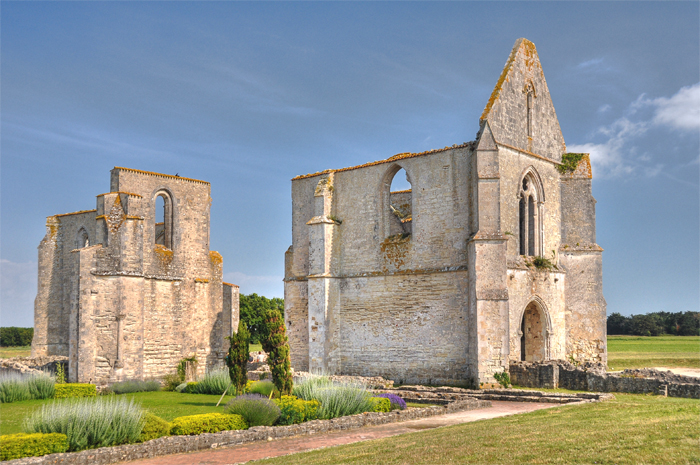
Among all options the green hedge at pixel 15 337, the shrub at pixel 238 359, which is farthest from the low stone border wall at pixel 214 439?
the green hedge at pixel 15 337

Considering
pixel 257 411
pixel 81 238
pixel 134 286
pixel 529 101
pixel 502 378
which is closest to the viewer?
pixel 257 411

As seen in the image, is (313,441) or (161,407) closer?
(313,441)

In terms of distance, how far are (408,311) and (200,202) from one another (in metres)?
11.6

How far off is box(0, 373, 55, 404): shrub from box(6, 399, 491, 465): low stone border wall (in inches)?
457

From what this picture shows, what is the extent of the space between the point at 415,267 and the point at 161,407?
395 inches

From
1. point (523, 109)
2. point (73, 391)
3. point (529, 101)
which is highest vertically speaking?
point (529, 101)

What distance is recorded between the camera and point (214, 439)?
12.1 m

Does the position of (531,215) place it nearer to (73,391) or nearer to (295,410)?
(295,410)

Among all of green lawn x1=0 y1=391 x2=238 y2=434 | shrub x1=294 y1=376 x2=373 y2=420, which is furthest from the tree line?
shrub x1=294 y1=376 x2=373 y2=420

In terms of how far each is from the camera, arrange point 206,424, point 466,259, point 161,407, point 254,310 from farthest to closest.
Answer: point 254,310
point 466,259
point 161,407
point 206,424

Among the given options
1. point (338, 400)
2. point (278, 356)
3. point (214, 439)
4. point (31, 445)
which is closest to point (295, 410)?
point (338, 400)

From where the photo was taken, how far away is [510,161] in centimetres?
2209

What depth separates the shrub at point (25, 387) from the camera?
20297mm

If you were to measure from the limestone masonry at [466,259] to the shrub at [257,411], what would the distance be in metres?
8.74
